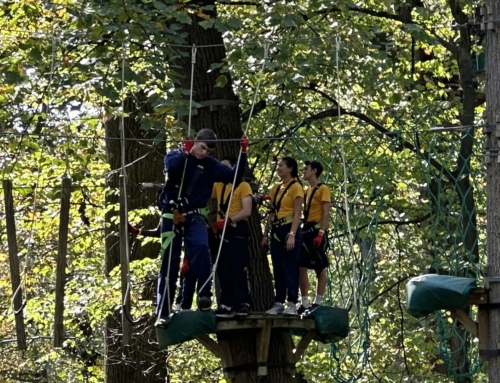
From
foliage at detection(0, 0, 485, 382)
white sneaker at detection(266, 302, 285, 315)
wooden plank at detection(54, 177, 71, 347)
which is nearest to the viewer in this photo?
wooden plank at detection(54, 177, 71, 347)

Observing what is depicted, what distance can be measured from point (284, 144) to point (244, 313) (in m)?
3.24

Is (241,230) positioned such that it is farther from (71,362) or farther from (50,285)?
A: (50,285)

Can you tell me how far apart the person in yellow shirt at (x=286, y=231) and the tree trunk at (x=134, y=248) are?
3412 mm

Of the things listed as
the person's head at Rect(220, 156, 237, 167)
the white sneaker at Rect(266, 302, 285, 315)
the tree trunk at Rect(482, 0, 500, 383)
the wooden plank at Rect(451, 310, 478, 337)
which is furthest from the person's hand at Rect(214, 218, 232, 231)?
the tree trunk at Rect(482, 0, 500, 383)

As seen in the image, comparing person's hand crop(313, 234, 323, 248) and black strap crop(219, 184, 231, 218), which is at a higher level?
black strap crop(219, 184, 231, 218)

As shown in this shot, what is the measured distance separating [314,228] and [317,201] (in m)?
0.25

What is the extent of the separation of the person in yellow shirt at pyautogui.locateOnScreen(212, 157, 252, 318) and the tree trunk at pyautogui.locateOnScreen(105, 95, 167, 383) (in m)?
3.42

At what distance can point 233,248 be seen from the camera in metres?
8.92

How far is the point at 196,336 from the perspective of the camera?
877cm

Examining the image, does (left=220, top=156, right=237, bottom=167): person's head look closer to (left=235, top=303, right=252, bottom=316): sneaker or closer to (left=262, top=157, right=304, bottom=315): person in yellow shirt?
(left=262, top=157, right=304, bottom=315): person in yellow shirt

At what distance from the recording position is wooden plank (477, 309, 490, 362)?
23.6 feet

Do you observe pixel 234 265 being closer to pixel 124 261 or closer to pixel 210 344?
pixel 210 344

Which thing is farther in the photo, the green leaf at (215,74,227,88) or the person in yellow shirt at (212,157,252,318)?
the green leaf at (215,74,227,88)

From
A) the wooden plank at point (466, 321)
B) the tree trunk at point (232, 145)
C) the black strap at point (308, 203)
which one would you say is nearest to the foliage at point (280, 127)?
the tree trunk at point (232, 145)
